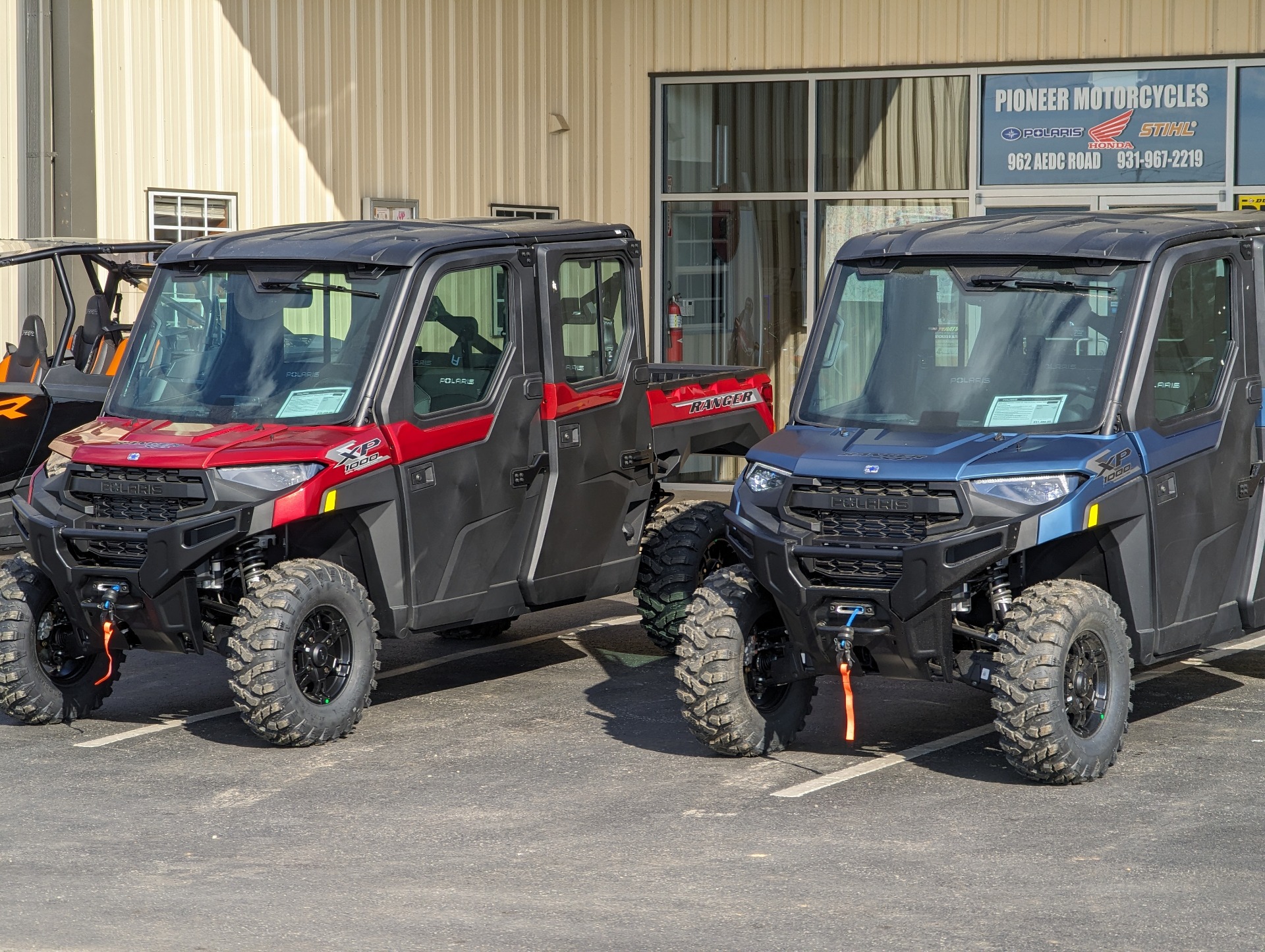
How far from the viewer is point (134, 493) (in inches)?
302

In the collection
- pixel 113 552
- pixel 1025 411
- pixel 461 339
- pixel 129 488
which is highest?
pixel 461 339

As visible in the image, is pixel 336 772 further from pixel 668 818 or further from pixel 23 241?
pixel 23 241

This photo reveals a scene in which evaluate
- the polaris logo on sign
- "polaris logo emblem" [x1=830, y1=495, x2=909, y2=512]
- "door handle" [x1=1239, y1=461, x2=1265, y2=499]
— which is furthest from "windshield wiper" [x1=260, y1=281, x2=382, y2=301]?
"door handle" [x1=1239, y1=461, x2=1265, y2=499]

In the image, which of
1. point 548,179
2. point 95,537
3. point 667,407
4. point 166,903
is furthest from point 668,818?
point 548,179

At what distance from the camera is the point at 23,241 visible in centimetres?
1206

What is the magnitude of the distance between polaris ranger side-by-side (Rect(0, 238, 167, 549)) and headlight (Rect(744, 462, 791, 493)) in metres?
5.36

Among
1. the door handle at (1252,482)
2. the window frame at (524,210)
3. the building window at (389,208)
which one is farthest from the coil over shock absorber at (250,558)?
the window frame at (524,210)

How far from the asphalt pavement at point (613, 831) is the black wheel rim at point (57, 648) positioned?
0.25 m

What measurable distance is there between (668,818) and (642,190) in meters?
11.4

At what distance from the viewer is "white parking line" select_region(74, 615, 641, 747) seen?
8047mm

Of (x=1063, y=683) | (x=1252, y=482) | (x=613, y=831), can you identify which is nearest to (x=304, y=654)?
(x=613, y=831)

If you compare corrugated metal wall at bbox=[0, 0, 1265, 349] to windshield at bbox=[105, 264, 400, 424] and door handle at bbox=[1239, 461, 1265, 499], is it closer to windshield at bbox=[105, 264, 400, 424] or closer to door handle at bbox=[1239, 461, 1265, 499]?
windshield at bbox=[105, 264, 400, 424]

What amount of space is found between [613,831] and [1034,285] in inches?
113

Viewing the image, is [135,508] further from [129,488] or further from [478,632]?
[478,632]
